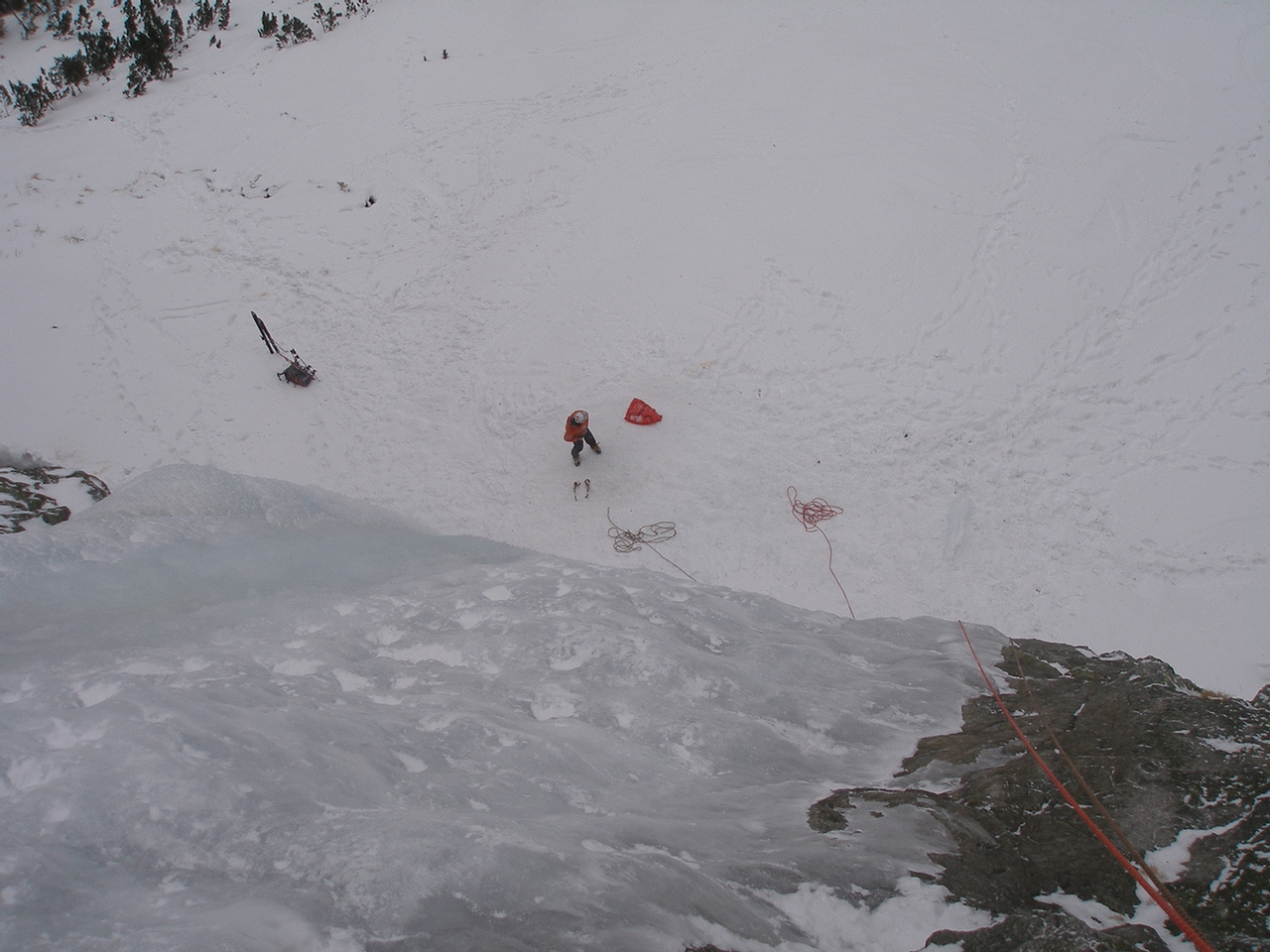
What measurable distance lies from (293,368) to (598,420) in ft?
14.4

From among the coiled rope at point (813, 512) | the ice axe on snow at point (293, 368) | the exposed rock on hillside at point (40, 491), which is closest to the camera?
the exposed rock on hillside at point (40, 491)

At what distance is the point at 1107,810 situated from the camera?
290cm

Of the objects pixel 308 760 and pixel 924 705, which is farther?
pixel 924 705

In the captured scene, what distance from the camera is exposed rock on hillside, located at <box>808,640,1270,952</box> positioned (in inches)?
93.9

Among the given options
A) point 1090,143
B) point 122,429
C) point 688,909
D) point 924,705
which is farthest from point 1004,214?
point 122,429

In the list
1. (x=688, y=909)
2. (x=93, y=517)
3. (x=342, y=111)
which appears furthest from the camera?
(x=342, y=111)

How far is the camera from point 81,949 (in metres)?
Result: 2.17

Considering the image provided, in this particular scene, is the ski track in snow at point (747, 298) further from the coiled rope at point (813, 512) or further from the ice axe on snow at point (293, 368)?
the ice axe on snow at point (293, 368)

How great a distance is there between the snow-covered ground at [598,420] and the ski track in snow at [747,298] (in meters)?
0.07

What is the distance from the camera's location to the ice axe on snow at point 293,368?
8.55m

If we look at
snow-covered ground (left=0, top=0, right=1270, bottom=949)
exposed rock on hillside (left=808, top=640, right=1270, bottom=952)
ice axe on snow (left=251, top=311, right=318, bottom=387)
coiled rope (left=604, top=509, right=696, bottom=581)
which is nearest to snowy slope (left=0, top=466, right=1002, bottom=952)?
snow-covered ground (left=0, top=0, right=1270, bottom=949)

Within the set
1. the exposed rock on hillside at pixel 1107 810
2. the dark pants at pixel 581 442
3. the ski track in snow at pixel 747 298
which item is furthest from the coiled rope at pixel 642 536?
the exposed rock on hillside at pixel 1107 810

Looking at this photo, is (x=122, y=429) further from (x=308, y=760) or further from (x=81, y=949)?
(x=81, y=949)

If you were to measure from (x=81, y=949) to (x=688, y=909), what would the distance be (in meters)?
2.28
